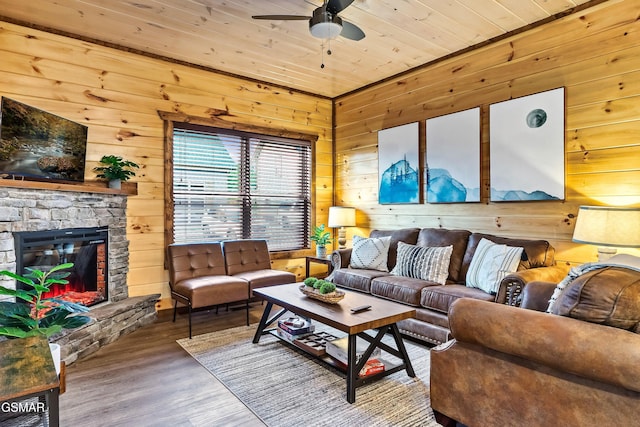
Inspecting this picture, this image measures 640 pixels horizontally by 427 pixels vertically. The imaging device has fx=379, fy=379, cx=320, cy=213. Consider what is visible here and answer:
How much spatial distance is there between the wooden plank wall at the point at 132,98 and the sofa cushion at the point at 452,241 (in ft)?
8.26

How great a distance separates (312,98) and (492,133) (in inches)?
106

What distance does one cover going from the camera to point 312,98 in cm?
554

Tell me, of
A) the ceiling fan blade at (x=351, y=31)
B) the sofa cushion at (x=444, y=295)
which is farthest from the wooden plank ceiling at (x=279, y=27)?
the sofa cushion at (x=444, y=295)

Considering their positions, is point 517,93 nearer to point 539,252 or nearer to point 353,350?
point 539,252

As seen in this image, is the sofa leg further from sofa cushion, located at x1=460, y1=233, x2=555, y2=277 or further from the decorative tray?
sofa cushion, located at x1=460, y1=233, x2=555, y2=277

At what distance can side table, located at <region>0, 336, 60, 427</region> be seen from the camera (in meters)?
1.39

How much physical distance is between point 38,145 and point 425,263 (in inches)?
135

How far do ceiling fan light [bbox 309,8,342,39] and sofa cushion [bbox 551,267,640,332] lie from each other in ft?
7.48

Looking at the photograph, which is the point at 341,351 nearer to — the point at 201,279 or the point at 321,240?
the point at 201,279

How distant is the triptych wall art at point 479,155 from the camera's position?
338 cm

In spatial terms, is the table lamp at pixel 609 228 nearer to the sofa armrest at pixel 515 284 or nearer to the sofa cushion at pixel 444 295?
the sofa armrest at pixel 515 284

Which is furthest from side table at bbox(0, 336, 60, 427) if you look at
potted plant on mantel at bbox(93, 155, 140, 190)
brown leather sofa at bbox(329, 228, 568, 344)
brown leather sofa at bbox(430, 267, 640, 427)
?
brown leather sofa at bbox(329, 228, 568, 344)

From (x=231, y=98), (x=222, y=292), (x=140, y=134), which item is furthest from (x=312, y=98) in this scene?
(x=222, y=292)

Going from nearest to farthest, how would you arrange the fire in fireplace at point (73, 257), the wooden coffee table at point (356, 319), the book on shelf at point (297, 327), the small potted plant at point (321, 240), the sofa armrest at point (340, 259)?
the wooden coffee table at point (356, 319), the fire in fireplace at point (73, 257), the book on shelf at point (297, 327), the sofa armrest at point (340, 259), the small potted plant at point (321, 240)
